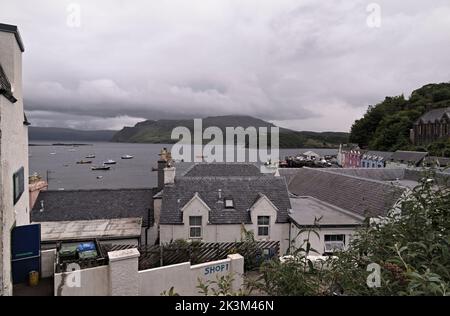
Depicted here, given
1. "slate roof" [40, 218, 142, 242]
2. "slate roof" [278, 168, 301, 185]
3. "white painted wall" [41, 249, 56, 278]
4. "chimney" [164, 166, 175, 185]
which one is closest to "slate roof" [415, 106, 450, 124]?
"slate roof" [278, 168, 301, 185]

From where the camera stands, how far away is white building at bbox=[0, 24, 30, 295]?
6.64m

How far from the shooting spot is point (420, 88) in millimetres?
127750

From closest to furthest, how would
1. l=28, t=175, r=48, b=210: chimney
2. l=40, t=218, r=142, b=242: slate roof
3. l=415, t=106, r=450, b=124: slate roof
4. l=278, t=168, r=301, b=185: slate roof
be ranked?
l=40, t=218, r=142, b=242: slate roof < l=28, t=175, r=48, b=210: chimney < l=278, t=168, r=301, b=185: slate roof < l=415, t=106, r=450, b=124: slate roof

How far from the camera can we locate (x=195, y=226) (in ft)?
53.5

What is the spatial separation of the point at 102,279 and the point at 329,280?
238 inches

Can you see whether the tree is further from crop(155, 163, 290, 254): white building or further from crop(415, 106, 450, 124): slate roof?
crop(415, 106, 450, 124): slate roof

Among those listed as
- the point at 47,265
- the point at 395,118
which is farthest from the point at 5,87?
the point at 395,118

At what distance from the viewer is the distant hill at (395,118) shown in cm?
9838

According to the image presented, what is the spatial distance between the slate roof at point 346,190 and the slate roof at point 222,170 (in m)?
5.34

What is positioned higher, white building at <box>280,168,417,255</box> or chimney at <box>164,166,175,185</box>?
chimney at <box>164,166,175,185</box>

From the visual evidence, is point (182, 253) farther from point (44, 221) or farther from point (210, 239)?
point (44, 221)

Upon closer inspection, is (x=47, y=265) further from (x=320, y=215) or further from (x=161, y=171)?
(x=320, y=215)
